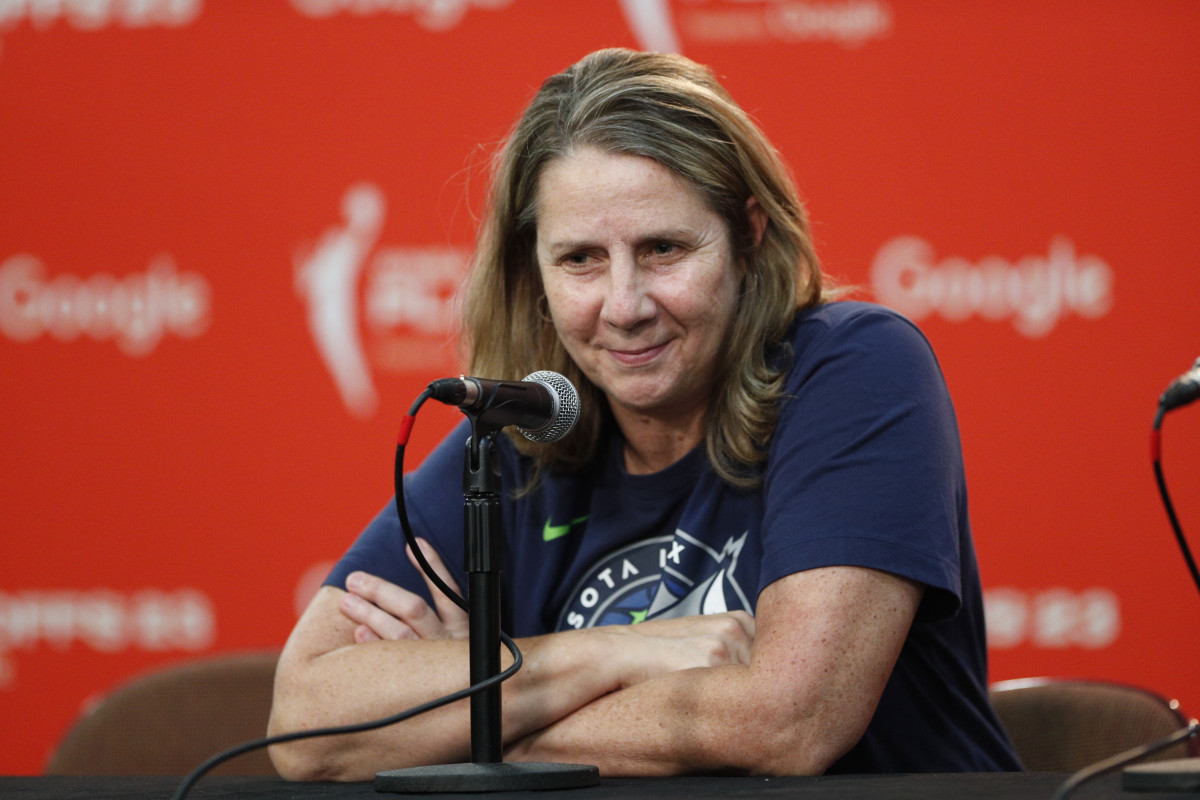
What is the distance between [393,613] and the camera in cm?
183

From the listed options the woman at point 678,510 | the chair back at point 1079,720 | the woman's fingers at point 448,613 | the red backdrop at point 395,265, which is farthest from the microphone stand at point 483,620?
the red backdrop at point 395,265

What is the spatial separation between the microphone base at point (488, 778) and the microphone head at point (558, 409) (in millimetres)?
362

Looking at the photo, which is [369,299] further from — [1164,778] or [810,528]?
[1164,778]

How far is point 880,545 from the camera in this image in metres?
1.48

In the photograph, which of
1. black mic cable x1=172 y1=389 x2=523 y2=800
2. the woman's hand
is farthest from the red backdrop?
black mic cable x1=172 y1=389 x2=523 y2=800

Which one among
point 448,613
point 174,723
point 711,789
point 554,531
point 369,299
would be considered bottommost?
point 174,723

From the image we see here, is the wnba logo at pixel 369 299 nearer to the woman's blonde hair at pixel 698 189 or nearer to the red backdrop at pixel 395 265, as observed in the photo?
the red backdrop at pixel 395 265

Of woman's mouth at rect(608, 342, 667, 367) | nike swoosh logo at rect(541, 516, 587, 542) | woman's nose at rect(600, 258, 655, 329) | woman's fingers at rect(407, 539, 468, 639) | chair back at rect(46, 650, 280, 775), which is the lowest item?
chair back at rect(46, 650, 280, 775)

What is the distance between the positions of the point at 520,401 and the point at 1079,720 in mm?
1240

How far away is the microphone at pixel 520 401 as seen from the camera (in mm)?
1244

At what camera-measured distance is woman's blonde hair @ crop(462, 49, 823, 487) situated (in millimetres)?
1757

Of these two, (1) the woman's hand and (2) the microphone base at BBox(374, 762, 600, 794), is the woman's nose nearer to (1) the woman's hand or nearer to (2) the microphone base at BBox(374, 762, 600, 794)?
(1) the woman's hand

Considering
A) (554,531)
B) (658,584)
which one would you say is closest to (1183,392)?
(658,584)

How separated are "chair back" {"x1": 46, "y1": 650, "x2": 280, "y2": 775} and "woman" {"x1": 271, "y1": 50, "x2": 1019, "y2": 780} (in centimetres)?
59
